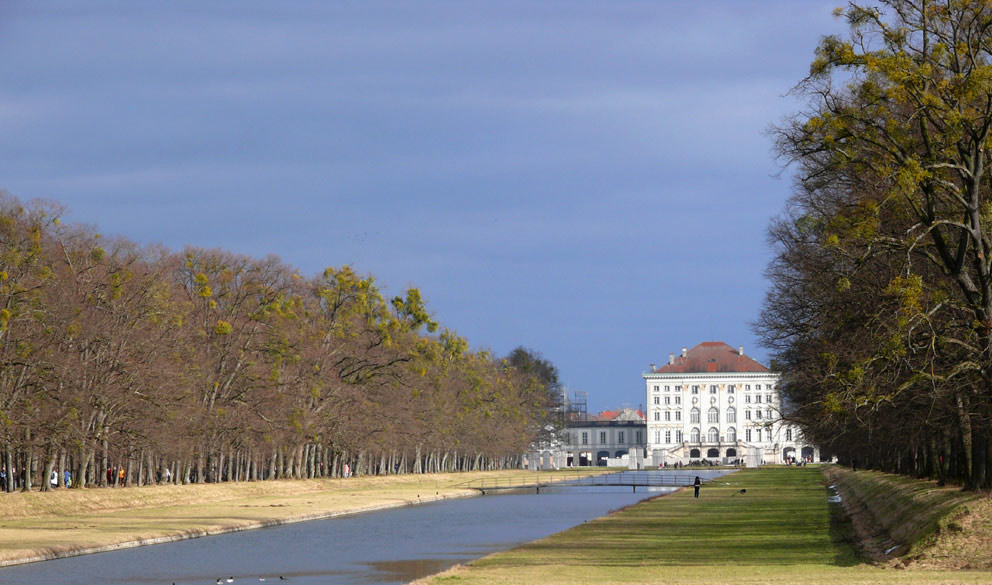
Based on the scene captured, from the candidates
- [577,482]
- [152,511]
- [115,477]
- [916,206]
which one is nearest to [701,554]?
[916,206]

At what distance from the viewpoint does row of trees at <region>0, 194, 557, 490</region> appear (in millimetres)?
52531

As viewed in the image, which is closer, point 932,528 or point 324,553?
point 932,528

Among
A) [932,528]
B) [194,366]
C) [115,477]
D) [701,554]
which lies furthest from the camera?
[115,477]

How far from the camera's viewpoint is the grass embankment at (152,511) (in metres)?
39.0

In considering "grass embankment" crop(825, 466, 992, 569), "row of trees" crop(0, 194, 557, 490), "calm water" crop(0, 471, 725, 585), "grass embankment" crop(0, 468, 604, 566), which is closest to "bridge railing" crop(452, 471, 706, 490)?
"row of trees" crop(0, 194, 557, 490)

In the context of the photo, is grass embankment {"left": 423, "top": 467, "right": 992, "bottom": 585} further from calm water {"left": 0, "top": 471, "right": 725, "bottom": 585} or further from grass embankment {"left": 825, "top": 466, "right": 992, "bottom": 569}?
calm water {"left": 0, "top": 471, "right": 725, "bottom": 585}

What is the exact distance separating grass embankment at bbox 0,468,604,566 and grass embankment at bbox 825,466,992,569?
76.9 feet

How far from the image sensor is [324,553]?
38000 mm

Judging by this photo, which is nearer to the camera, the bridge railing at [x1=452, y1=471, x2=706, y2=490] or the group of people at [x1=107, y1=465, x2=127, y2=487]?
the group of people at [x1=107, y1=465, x2=127, y2=487]

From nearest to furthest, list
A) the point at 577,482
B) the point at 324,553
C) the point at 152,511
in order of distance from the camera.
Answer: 1. the point at 324,553
2. the point at 152,511
3. the point at 577,482

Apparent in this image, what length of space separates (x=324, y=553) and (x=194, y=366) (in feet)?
112

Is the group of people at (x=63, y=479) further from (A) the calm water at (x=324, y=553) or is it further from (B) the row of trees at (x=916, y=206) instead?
(B) the row of trees at (x=916, y=206)

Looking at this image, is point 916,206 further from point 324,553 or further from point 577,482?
point 577,482

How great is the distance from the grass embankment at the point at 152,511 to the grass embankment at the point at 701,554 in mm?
13920
